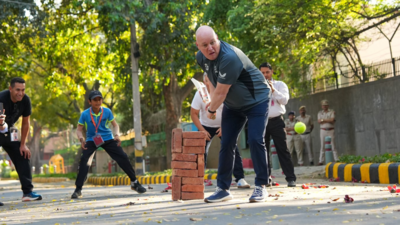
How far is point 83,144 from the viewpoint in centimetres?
941

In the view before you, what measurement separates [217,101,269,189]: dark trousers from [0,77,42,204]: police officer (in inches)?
133

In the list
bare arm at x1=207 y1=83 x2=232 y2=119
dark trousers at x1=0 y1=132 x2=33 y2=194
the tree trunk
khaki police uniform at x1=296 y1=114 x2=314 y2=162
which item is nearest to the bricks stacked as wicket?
bare arm at x1=207 y1=83 x2=232 y2=119

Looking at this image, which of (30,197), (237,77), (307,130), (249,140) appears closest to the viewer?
(237,77)

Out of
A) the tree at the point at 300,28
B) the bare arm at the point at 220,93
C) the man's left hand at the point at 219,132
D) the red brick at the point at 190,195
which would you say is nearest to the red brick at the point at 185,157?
the red brick at the point at 190,195

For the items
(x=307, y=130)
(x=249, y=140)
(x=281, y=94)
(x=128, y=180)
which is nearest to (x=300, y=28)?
(x=307, y=130)

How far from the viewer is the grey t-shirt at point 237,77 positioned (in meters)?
6.25

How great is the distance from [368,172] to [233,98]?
5.22 meters

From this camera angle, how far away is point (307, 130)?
18953 millimetres

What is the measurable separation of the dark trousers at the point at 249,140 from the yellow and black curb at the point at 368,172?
420cm

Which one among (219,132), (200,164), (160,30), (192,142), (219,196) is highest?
(160,30)

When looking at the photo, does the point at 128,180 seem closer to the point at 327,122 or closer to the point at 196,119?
the point at 327,122

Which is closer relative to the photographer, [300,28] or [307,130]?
[300,28]

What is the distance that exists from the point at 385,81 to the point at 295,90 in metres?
2.86

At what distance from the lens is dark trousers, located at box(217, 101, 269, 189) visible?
6.74 m
